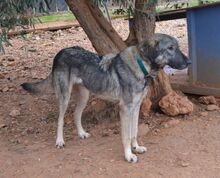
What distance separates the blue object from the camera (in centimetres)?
700

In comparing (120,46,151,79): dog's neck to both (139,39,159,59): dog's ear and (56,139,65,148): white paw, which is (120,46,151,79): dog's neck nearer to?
(139,39,159,59): dog's ear

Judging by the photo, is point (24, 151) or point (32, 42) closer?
point (24, 151)

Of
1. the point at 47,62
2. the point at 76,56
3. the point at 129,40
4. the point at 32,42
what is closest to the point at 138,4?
the point at 129,40

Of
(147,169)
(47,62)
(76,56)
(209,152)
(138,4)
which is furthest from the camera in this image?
(47,62)

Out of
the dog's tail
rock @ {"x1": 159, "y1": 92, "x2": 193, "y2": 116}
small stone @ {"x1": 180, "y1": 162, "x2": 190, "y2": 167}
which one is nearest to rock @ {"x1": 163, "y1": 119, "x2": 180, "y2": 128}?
rock @ {"x1": 159, "y1": 92, "x2": 193, "y2": 116}

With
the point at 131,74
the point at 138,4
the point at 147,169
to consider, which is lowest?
the point at 147,169

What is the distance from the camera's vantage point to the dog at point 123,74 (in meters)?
5.40

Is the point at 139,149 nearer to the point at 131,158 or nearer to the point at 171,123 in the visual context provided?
the point at 131,158

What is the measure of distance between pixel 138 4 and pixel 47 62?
4.46 m

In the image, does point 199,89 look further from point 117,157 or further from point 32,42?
point 32,42

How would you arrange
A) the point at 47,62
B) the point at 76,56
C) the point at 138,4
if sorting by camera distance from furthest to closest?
the point at 47,62
the point at 138,4
the point at 76,56

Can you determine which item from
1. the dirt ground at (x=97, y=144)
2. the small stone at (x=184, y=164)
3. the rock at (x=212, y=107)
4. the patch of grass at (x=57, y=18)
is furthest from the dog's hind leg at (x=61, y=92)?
the patch of grass at (x=57, y=18)

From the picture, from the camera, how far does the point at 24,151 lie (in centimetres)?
616

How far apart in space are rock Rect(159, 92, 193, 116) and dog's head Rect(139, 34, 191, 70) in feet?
4.46
